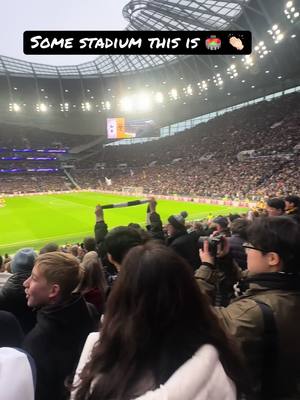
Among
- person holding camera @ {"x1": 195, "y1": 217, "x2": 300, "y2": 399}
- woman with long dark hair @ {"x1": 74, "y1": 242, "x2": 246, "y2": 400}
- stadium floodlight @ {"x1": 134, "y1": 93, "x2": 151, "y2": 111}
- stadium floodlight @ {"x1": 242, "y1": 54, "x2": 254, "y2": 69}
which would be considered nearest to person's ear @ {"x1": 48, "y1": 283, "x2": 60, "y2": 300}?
woman with long dark hair @ {"x1": 74, "y1": 242, "x2": 246, "y2": 400}

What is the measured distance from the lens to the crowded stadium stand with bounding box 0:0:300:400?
1543 millimetres

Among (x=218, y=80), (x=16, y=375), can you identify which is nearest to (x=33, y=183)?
(x=218, y=80)

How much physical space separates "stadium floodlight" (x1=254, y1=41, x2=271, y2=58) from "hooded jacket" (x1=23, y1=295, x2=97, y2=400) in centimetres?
4488

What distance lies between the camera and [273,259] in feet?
8.30

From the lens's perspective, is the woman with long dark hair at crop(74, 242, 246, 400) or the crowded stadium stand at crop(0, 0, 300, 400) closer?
the woman with long dark hair at crop(74, 242, 246, 400)

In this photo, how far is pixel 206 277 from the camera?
298 centimetres

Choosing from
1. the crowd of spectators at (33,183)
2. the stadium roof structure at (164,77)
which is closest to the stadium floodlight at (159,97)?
the stadium roof structure at (164,77)

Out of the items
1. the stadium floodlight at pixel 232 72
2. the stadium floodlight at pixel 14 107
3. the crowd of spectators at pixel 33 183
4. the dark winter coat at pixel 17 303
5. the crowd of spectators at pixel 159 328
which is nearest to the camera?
the crowd of spectators at pixel 159 328

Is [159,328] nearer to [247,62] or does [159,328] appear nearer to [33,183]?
[247,62]

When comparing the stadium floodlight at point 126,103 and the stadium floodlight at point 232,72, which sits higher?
the stadium floodlight at point 126,103

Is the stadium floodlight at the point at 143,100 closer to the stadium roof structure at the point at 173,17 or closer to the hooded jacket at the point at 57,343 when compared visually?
the stadium roof structure at the point at 173,17

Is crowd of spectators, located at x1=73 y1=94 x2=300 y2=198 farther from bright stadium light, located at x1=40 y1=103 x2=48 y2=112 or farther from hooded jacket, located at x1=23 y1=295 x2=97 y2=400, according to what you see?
hooded jacket, located at x1=23 y1=295 x2=97 y2=400

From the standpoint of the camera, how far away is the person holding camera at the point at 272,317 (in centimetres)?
210

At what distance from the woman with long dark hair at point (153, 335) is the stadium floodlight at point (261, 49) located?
45.3m
